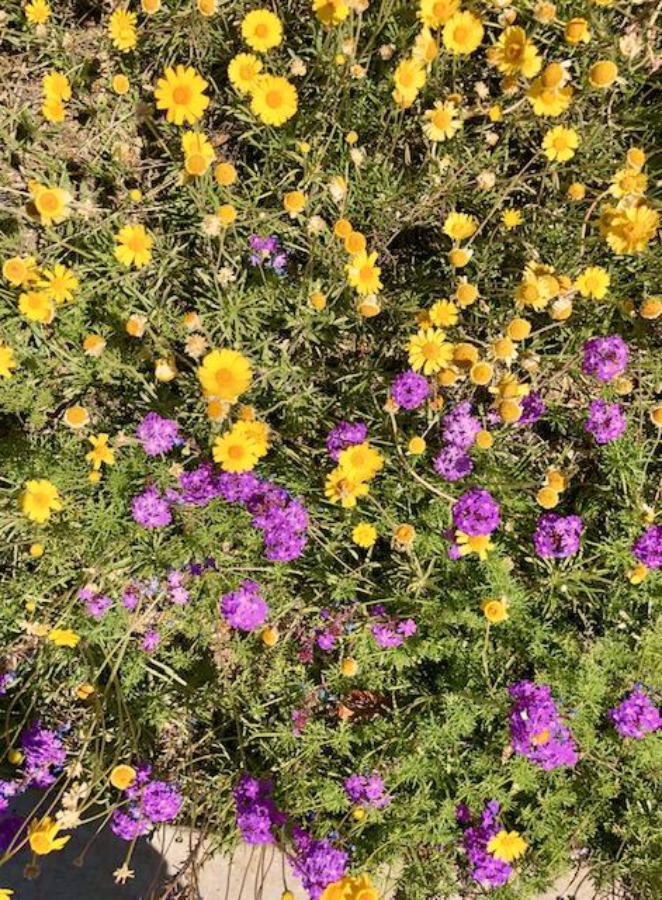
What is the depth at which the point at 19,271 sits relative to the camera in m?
2.47

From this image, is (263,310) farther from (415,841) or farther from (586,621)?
(415,841)

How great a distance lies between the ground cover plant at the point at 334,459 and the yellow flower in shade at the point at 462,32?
4 centimetres

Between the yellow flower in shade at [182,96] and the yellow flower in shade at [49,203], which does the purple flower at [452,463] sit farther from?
the yellow flower in shade at [49,203]

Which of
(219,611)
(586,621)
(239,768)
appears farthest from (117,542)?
(586,621)

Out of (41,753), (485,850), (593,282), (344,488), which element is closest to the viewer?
(344,488)

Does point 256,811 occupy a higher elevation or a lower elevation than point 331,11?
lower

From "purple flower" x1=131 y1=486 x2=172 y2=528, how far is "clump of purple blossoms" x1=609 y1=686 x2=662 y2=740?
1.73 m

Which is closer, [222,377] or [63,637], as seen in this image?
[222,377]

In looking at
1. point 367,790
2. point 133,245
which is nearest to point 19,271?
point 133,245

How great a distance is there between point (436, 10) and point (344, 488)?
1556 millimetres

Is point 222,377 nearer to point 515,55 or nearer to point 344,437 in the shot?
point 344,437

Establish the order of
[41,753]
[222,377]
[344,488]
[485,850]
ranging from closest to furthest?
[222,377]
[344,488]
[485,850]
[41,753]

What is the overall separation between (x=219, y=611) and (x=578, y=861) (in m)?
1.73

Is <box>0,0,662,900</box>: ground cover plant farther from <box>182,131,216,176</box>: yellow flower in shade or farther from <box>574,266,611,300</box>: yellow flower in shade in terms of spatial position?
<box>182,131,216,176</box>: yellow flower in shade
